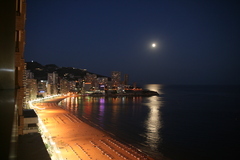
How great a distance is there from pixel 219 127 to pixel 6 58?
55.9 ft

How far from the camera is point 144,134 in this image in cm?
1287

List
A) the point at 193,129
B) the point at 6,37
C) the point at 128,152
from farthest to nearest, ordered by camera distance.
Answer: the point at 193,129 → the point at 128,152 → the point at 6,37

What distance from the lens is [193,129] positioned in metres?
14.9

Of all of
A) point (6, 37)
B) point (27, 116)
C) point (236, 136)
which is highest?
point (6, 37)

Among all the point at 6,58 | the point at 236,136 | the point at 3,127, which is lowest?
the point at 236,136

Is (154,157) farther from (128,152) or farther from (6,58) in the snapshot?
(6,58)

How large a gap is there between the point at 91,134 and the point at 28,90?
77.0 ft

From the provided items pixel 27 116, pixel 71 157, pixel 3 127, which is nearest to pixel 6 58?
pixel 3 127

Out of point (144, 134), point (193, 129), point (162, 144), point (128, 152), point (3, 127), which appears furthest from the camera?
point (193, 129)

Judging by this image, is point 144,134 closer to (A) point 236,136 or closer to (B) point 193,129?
(B) point 193,129

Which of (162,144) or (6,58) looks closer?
(6,58)

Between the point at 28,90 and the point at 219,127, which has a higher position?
the point at 28,90

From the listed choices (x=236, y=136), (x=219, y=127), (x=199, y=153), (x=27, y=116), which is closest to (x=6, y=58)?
(x=27, y=116)

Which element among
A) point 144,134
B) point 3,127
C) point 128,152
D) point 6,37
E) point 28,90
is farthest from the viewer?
point 28,90
